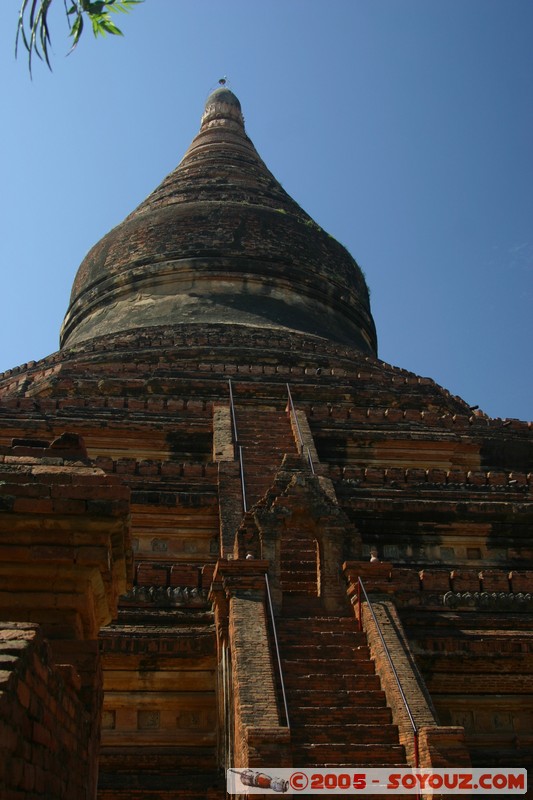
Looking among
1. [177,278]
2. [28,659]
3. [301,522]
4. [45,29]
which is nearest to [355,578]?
[301,522]

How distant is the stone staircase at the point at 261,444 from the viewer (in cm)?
1176

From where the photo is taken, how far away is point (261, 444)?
43.6ft

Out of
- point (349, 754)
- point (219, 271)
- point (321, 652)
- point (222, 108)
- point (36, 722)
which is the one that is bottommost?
point (36, 722)

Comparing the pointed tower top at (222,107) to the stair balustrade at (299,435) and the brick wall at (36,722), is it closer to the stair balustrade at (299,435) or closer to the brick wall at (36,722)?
the stair balustrade at (299,435)

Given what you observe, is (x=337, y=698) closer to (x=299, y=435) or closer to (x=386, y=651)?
(x=386, y=651)

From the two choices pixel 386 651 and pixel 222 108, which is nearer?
pixel 386 651

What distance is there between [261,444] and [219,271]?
10.6 m

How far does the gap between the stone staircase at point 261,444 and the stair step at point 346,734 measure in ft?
13.2

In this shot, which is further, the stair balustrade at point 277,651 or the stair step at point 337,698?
the stair step at point 337,698

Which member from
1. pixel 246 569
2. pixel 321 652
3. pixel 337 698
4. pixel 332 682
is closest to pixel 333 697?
pixel 337 698

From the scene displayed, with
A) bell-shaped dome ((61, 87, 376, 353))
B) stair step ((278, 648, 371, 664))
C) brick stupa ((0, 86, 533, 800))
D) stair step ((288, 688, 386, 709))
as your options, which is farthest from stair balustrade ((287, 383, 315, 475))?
bell-shaped dome ((61, 87, 376, 353))

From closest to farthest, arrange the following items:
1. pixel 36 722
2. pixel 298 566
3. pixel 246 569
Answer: pixel 36 722, pixel 246 569, pixel 298 566

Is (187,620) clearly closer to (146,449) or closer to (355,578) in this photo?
(355,578)

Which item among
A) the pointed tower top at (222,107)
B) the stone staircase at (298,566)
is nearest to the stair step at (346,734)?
the stone staircase at (298,566)
